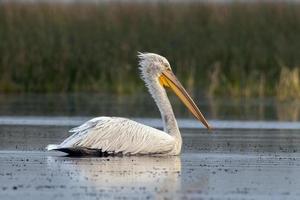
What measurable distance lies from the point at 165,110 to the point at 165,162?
57.8 inches

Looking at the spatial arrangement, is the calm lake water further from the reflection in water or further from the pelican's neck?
the pelican's neck

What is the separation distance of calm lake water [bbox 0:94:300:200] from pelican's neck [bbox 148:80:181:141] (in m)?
0.29

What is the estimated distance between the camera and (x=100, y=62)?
983 inches

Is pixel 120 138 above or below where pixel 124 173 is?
above

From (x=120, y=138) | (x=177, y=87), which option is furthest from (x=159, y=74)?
(x=120, y=138)

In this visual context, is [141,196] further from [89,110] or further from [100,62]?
[100,62]

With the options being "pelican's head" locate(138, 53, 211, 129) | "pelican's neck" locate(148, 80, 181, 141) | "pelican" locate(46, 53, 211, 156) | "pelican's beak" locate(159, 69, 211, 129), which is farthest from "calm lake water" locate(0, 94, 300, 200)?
"pelican's head" locate(138, 53, 211, 129)

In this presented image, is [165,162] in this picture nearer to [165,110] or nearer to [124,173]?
[124,173]

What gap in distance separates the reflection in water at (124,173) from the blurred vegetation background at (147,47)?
11.1m

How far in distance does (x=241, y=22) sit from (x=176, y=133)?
51.1 ft

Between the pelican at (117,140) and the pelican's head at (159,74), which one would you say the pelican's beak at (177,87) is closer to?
the pelican's head at (159,74)

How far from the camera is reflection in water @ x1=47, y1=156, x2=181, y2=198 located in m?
9.36

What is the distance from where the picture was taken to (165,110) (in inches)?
519

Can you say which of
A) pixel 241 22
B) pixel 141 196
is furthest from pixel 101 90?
pixel 141 196
